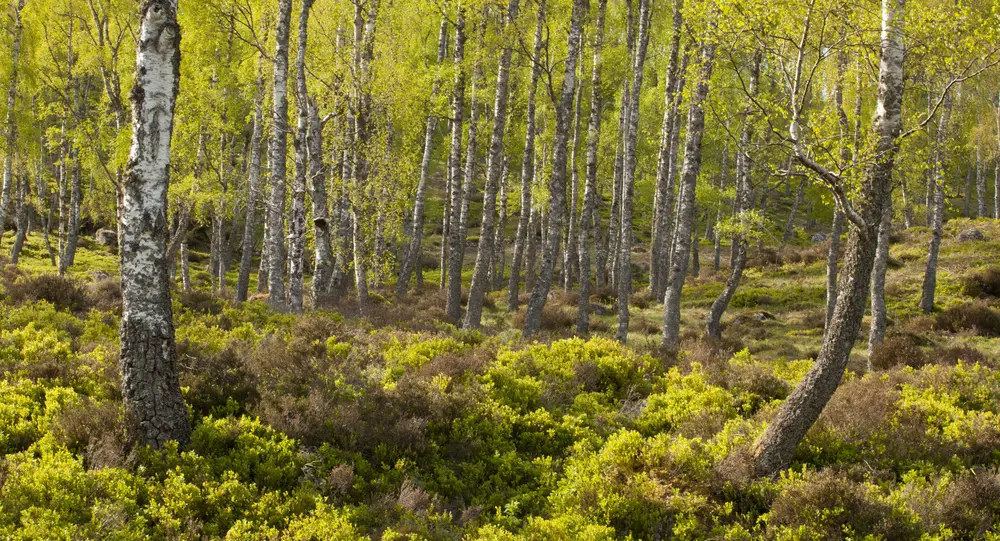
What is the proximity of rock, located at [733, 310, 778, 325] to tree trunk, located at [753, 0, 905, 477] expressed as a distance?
1470 centimetres

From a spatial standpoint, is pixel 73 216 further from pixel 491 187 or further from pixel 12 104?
pixel 491 187

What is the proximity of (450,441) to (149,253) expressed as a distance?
13.8ft

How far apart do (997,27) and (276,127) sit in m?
12.8

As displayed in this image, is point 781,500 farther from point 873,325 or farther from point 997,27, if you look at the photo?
point 873,325

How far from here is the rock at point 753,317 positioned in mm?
21112

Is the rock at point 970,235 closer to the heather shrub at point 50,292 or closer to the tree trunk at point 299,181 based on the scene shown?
the tree trunk at point 299,181

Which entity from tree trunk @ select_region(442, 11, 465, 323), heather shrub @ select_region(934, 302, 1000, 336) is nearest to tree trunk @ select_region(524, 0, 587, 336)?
tree trunk @ select_region(442, 11, 465, 323)

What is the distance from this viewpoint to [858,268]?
6.68 m

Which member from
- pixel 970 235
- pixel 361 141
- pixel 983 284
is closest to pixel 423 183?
pixel 361 141

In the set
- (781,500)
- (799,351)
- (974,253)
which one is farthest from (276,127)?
(974,253)

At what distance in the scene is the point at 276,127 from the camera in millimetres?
13773

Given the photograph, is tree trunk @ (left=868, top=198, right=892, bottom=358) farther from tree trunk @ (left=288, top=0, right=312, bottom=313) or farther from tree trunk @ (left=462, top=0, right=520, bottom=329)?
tree trunk @ (left=288, top=0, right=312, bottom=313)

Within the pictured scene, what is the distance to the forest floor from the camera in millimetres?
5809

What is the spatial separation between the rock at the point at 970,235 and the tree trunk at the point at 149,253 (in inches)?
1342
